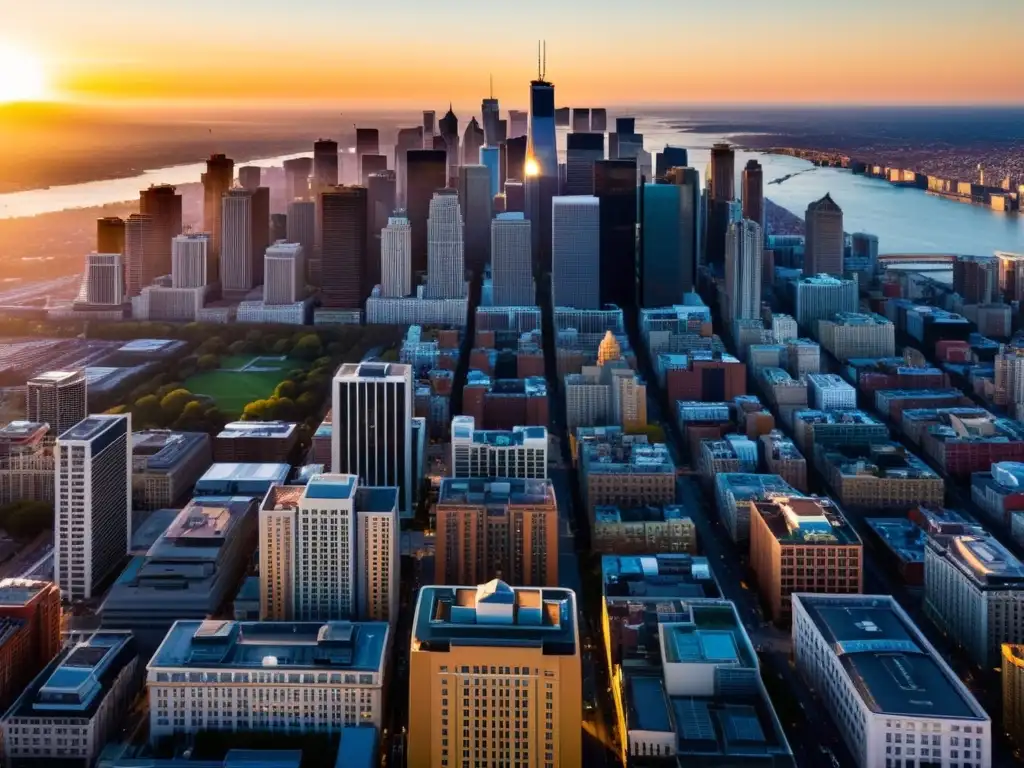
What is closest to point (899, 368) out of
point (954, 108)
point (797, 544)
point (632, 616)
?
point (954, 108)

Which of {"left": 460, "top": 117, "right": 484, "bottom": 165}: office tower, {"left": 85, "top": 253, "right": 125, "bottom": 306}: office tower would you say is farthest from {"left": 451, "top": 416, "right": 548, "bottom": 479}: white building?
{"left": 460, "top": 117, "right": 484, "bottom": 165}: office tower

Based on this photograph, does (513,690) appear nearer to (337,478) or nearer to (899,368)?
(337,478)

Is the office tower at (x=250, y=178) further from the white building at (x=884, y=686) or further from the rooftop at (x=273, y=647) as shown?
the white building at (x=884, y=686)

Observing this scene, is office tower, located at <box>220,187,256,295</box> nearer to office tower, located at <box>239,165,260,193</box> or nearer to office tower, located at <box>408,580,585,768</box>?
office tower, located at <box>239,165,260,193</box>

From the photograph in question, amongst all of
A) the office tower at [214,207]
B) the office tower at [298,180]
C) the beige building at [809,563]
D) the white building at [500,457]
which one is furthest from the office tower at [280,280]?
the beige building at [809,563]

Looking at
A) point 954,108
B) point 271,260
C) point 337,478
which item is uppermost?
point 954,108

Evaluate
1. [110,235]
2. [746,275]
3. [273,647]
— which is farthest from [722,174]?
[273,647]
